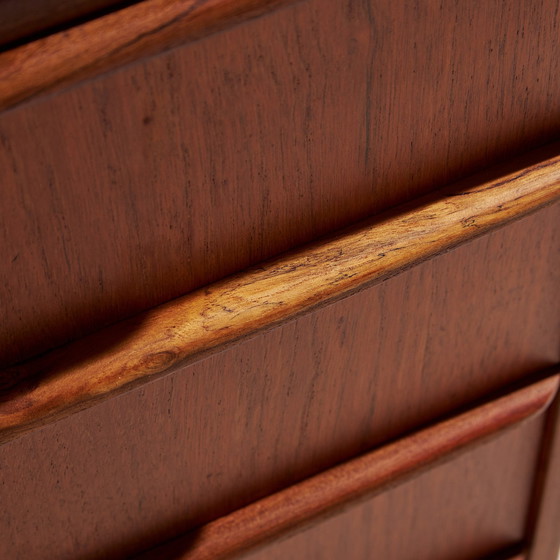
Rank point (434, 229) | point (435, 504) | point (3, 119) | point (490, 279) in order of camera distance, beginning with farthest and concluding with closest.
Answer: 1. point (435, 504)
2. point (490, 279)
3. point (434, 229)
4. point (3, 119)

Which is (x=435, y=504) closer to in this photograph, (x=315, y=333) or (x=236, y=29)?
(x=315, y=333)

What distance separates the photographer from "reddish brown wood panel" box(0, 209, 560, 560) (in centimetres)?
54

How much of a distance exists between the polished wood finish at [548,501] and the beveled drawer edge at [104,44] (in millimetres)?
491

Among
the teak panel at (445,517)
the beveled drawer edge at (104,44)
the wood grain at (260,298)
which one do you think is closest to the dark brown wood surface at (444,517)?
the teak panel at (445,517)

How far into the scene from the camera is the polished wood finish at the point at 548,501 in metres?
0.78

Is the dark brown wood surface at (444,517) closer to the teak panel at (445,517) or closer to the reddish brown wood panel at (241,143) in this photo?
the teak panel at (445,517)

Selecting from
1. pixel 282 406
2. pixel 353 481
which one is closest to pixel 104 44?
pixel 282 406

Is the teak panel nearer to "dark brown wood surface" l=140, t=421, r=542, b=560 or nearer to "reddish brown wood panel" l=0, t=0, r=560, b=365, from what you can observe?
"dark brown wood surface" l=140, t=421, r=542, b=560

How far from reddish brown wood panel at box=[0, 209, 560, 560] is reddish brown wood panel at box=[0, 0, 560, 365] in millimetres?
73

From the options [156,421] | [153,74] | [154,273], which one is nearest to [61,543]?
[156,421]

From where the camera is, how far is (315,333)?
0.57m

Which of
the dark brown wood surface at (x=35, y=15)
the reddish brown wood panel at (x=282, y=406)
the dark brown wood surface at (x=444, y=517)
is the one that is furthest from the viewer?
the dark brown wood surface at (x=444, y=517)

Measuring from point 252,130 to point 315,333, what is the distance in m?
0.16

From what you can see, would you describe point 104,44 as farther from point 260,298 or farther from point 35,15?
point 260,298
